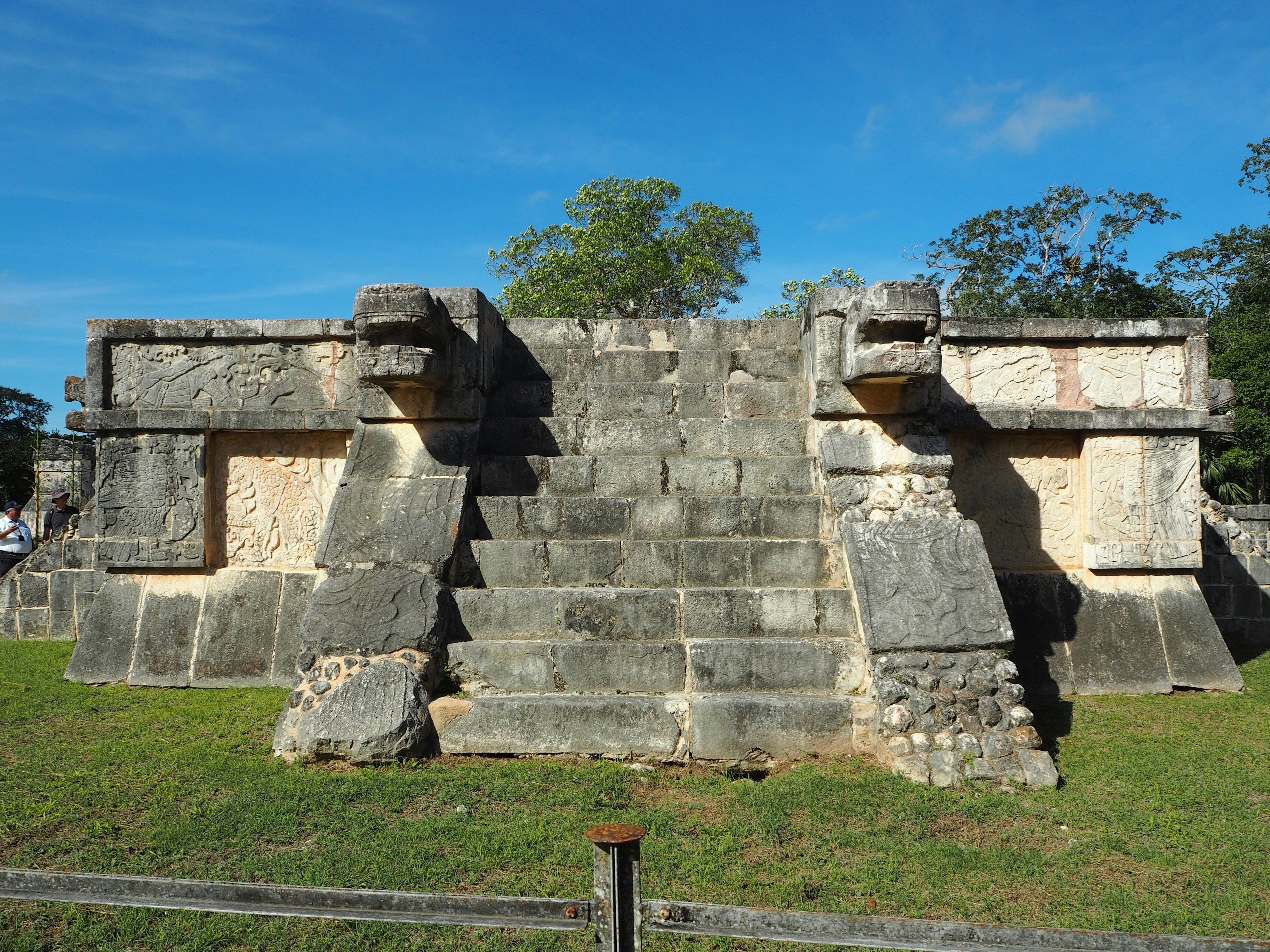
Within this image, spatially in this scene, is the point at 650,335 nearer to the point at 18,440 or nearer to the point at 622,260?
the point at 622,260

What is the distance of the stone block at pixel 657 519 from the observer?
200 inches

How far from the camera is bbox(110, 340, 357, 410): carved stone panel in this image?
19.2 ft

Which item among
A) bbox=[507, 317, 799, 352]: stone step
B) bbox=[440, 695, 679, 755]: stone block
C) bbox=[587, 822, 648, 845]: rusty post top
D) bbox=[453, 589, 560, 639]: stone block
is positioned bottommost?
bbox=[440, 695, 679, 755]: stone block

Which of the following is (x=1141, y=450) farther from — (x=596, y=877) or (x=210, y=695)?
(x=210, y=695)

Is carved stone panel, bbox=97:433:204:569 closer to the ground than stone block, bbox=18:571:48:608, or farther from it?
farther from it

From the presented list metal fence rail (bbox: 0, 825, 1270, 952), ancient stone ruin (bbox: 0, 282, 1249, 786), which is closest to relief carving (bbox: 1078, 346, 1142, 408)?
ancient stone ruin (bbox: 0, 282, 1249, 786)

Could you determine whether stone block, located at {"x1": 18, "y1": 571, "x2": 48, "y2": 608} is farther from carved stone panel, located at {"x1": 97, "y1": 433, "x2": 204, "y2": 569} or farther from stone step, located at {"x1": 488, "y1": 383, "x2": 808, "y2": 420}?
stone step, located at {"x1": 488, "y1": 383, "x2": 808, "y2": 420}

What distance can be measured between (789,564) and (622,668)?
1140 millimetres

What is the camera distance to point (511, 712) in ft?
13.5

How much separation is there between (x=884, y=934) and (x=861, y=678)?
2771 millimetres

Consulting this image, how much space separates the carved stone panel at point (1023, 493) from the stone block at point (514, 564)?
117 inches

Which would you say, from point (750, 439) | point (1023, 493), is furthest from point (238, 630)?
point (1023, 493)

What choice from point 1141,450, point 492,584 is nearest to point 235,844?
point 492,584

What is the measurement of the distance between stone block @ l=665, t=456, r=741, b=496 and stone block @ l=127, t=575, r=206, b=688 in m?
3.27
